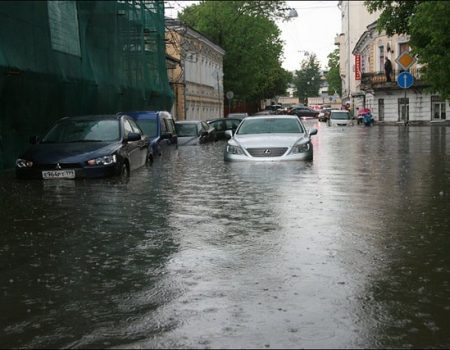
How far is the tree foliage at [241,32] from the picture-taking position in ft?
199

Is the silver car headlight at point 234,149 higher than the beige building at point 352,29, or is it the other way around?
the beige building at point 352,29

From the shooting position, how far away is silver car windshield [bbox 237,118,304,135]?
16.6 metres

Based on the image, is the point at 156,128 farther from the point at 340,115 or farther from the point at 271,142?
the point at 340,115

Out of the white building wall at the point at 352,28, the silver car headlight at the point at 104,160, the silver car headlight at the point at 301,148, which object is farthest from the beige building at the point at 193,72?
the silver car headlight at the point at 104,160

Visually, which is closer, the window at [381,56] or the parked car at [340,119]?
the parked car at [340,119]

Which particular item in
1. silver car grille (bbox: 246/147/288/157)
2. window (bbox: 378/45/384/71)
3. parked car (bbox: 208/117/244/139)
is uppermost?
window (bbox: 378/45/384/71)

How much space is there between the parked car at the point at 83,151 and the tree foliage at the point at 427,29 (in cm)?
844

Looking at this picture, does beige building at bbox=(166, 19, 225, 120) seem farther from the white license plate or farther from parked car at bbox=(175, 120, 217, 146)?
Answer: the white license plate

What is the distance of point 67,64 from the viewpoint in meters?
19.0

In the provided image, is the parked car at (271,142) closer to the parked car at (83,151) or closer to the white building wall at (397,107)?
the parked car at (83,151)

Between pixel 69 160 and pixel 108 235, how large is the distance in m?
5.46

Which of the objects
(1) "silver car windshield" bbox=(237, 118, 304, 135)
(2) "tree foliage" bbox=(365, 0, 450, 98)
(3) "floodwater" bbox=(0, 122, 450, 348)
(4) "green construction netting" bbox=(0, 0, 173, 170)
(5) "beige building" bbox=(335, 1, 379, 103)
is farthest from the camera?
(5) "beige building" bbox=(335, 1, 379, 103)

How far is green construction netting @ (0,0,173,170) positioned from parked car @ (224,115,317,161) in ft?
16.2

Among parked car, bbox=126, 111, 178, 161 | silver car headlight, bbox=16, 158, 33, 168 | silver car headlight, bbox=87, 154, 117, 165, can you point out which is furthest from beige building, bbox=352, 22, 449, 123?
silver car headlight, bbox=16, 158, 33, 168
